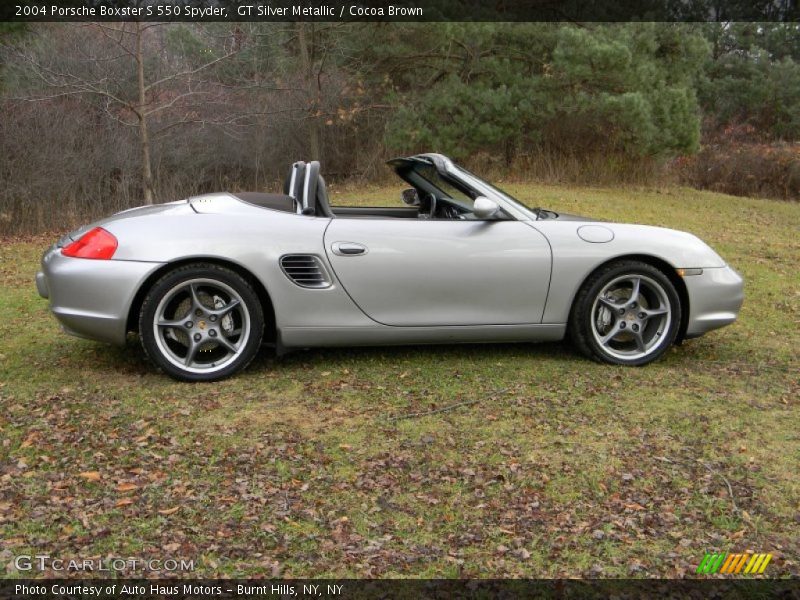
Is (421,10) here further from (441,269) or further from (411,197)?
(441,269)

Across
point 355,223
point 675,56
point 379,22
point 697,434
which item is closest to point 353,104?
point 379,22

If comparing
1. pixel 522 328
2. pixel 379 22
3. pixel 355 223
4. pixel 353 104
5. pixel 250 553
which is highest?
pixel 379 22

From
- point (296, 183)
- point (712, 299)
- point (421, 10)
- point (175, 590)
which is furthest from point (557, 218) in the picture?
point (421, 10)

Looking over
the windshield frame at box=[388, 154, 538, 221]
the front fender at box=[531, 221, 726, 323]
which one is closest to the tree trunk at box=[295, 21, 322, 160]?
the windshield frame at box=[388, 154, 538, 221]

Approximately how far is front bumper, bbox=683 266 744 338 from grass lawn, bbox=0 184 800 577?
1.00 feet

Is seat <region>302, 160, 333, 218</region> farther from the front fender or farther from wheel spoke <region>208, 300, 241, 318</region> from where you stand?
the front fender

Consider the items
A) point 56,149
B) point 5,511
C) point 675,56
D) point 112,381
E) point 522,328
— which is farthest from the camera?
point 675,56

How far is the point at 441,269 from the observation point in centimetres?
493

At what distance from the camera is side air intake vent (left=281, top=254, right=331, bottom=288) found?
4750 mm

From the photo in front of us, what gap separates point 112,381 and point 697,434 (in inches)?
129

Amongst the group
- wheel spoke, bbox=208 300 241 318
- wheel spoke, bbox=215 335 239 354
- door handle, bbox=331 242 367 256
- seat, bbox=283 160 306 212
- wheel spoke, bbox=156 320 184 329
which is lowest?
wheel spoke, bbox=215 335 239 354

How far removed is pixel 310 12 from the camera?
18234 mm

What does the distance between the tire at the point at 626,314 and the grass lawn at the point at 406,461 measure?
18cm

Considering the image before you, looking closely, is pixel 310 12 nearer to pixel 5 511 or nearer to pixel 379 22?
pixel 379 22
